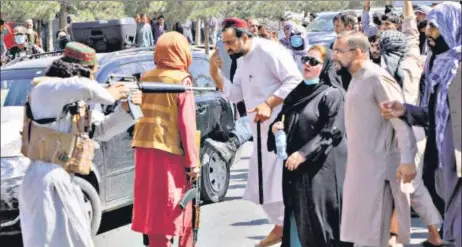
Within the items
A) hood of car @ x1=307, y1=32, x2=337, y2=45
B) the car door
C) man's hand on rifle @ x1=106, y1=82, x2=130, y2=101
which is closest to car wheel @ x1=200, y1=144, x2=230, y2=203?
the car door

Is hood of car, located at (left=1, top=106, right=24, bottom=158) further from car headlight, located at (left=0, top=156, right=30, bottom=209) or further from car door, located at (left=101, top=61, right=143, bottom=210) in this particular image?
car door, located at (left=101, top=61, right=143, bottom=210)

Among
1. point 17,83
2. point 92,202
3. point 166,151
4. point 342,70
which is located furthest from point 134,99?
point 17,83

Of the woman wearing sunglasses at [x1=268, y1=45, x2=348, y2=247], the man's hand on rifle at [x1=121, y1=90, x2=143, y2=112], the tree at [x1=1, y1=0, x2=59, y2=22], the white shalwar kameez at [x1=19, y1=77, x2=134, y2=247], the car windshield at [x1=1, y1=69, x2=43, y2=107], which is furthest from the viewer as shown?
the tree at [x1=1, y1=0, x2=59, y2=22]

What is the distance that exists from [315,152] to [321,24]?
62.6ft

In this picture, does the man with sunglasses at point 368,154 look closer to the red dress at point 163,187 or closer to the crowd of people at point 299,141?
the crowd of people at point 299,141

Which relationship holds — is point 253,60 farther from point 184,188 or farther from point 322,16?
point 322,16

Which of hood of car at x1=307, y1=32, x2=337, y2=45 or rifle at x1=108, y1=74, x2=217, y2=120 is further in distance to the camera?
hood of car at x1=307, y1=32, x2=337, y2=45

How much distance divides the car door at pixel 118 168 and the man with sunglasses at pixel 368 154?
8.92 feet

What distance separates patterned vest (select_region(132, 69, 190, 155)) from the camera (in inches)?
291

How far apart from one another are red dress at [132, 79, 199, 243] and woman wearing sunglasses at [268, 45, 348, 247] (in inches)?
27.8

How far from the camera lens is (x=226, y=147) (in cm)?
1084

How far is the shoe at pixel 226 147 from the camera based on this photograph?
35.0 feet

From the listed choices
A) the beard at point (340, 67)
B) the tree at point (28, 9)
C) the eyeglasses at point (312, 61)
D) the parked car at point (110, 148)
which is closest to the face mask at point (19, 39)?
the tree at point (28, 9)

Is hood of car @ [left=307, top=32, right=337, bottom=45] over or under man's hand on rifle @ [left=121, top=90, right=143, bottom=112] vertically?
under
